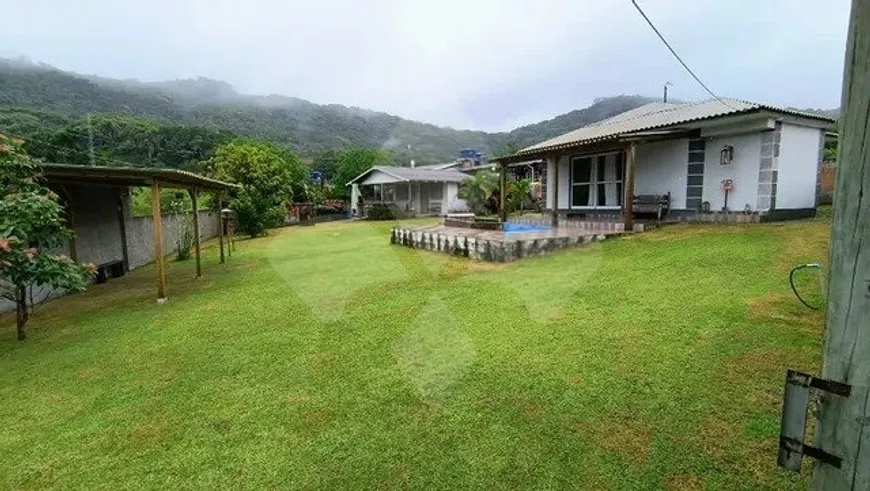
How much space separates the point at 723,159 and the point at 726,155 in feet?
0.37

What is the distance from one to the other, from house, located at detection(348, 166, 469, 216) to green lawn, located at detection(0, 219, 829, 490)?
2182 cm

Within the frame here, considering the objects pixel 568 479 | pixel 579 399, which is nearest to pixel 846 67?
pixel 568 479

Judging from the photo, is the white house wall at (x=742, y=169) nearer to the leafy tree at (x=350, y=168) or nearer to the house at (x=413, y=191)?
the house at (x=413, y=191)

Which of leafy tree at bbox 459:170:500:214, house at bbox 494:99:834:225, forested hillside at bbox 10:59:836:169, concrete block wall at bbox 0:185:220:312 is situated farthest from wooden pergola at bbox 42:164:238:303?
leafy tree at bbox 459:170:500:214

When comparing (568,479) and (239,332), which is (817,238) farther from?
(239,332)

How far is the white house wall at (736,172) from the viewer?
10430 millimetres

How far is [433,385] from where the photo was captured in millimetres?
3855

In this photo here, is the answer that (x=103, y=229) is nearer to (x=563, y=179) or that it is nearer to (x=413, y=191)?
(x=563, y=179)

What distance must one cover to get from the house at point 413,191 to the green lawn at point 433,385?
2182 centimetres

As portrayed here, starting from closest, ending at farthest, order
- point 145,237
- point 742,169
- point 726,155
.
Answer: point 742,169, point 726,155, point 145,237

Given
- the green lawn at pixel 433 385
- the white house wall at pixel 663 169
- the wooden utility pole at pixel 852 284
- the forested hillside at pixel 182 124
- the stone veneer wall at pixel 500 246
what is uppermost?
the forested hillside at pixel 182 124

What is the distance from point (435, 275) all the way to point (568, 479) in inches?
241

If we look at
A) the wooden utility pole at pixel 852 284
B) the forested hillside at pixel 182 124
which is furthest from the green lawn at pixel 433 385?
the forested hillside at pixel 182 124

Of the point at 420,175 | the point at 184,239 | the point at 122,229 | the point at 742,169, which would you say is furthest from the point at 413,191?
the point at 742,169
